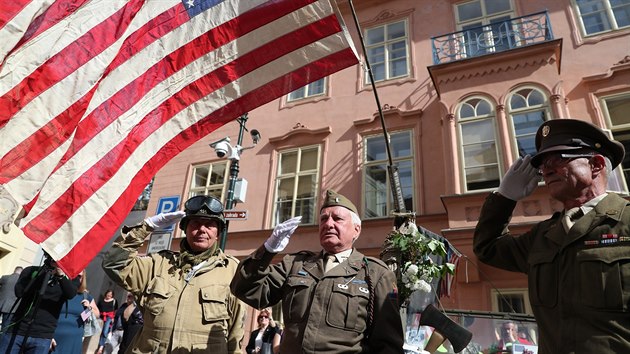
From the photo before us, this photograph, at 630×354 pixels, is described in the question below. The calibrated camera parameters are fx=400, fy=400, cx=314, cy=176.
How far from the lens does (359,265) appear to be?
2553 millimetres

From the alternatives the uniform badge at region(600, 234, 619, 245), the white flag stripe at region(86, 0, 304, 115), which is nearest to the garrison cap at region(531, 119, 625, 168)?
the uniform badge at region(600, 234, 619, 245)

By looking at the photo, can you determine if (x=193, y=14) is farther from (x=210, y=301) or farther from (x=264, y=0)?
(x=210, y=301)

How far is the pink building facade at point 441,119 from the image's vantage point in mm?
8883

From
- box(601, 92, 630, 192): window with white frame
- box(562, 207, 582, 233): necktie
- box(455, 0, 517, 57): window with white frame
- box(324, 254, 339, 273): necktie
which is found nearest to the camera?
box(562, 207, 582, 233): necktie

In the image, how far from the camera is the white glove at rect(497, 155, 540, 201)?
222 cm

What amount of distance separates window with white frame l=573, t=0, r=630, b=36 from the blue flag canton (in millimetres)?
10179

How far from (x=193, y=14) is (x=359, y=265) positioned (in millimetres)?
2762

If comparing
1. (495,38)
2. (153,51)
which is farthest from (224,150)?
(495,38)

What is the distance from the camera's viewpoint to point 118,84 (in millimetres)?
3406

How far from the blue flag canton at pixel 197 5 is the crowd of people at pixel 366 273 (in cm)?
178

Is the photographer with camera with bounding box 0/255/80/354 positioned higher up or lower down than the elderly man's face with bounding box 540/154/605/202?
lower down

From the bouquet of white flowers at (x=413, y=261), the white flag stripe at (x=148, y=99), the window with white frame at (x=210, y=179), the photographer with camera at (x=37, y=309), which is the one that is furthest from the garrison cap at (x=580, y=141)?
the window with white frame at (x=210, y=179)

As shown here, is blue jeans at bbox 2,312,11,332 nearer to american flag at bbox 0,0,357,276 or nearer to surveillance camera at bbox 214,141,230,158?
american flag at bbox 0,0,357,276

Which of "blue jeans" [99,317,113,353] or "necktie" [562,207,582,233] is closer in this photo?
"necktie" [562,207,582,233]
